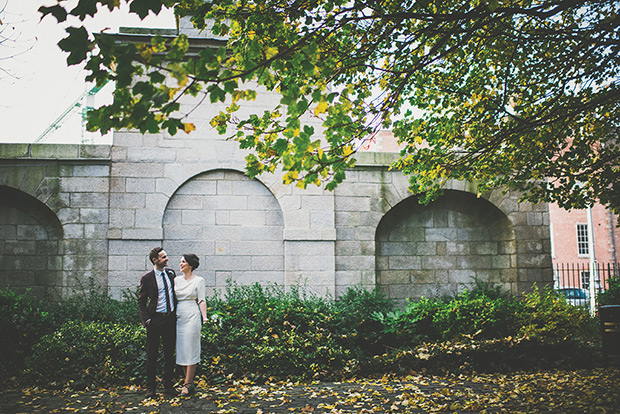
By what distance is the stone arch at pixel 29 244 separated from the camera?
924cm

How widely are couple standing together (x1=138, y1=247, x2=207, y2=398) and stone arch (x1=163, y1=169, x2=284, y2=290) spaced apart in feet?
10.4

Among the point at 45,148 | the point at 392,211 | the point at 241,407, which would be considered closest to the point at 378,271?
the point at 392,211

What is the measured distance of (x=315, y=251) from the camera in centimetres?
960

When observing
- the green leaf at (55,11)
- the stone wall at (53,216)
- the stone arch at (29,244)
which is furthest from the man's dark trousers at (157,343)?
the stone arch at (29,244)

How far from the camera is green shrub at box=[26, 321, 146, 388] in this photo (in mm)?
6746

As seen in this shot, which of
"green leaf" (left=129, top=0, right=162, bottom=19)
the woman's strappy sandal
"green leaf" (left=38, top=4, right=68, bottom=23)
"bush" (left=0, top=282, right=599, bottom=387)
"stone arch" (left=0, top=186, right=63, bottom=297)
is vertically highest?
"green leaf" (left=129, top=0, right=162, bottom=19)

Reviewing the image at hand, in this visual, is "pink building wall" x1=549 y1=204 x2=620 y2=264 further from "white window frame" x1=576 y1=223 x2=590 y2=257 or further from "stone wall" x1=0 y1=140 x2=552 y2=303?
"stone wall" x1=0 y1=140 x2=552 y2=303

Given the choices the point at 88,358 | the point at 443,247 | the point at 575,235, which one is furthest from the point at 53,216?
the point at 575,235

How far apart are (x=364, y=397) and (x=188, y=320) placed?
Result: 250cm

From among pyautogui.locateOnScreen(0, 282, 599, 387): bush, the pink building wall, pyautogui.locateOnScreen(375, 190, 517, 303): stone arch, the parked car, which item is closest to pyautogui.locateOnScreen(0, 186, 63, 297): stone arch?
pyautogui.locateOnScreen(0, 282, 599, 387): bush

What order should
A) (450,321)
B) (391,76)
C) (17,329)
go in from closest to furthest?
(391,76)
(17,329)
(450,321)

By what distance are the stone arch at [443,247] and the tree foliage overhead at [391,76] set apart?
8.58 ft

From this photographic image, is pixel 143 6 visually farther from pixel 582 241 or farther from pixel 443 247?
pixel 582 241

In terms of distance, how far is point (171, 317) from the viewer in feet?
20.2
